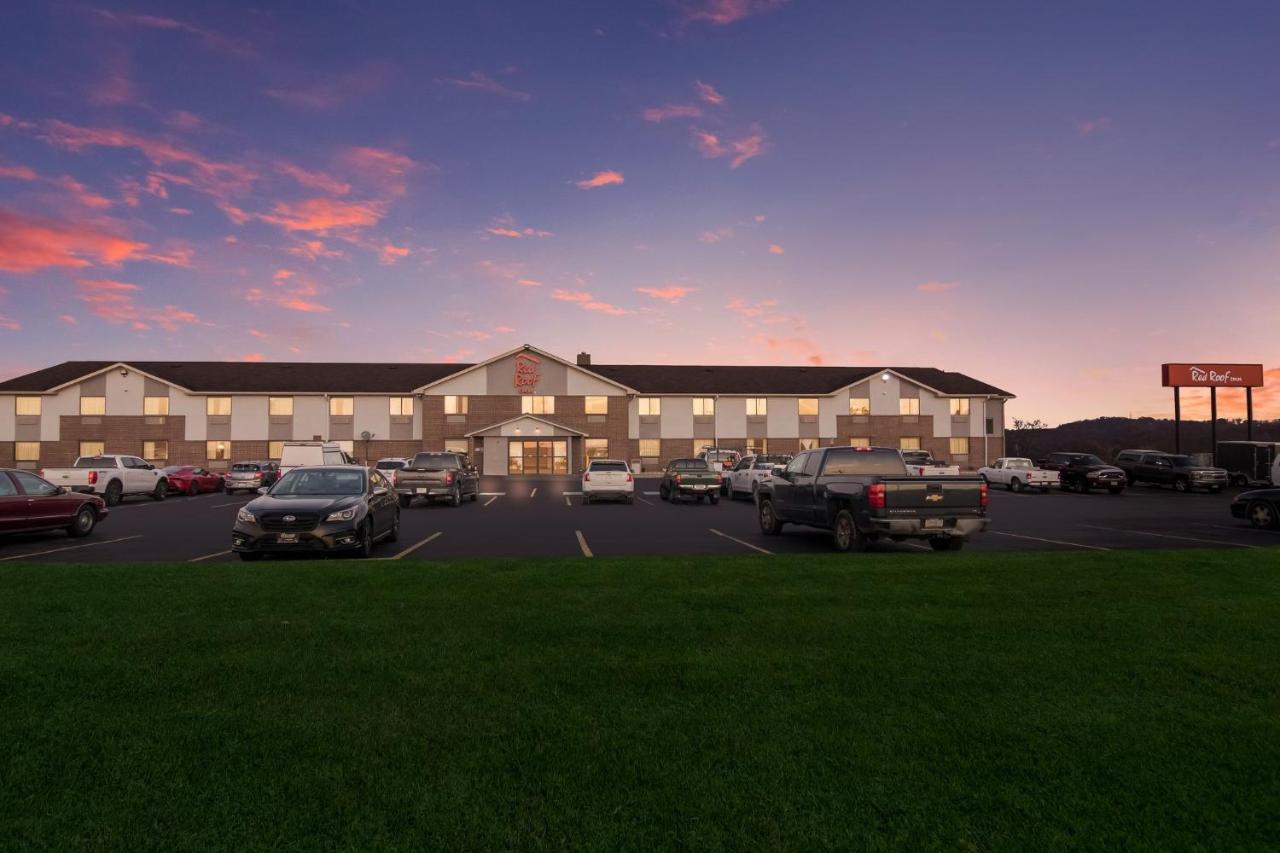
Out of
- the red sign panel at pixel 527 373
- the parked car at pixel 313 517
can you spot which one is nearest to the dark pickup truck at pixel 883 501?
the parked car at pixel 313 517

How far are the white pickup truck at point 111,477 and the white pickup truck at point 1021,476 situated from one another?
3793cm

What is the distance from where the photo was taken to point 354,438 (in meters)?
59.3

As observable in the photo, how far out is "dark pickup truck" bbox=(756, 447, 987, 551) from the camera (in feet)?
44.3

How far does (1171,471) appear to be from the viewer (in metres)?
40.4

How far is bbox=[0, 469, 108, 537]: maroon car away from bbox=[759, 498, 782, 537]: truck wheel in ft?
49.9

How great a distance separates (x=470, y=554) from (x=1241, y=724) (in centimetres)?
1127

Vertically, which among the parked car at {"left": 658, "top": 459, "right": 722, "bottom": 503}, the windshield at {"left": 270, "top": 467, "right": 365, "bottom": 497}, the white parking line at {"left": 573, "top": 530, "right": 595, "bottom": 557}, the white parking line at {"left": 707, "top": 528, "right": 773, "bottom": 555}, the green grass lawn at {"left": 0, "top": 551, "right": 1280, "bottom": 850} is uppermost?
the windshield at {"left": 270, "top": 467, "right": 365, "bottom": 497}

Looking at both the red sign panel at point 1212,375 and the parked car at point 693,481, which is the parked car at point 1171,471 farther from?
the parked car at point 693,481

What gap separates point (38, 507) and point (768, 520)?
50.6 ft

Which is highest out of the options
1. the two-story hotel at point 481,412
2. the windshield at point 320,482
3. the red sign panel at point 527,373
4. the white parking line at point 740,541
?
the red sign panel at point 527,373

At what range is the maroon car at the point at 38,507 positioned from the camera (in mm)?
15664

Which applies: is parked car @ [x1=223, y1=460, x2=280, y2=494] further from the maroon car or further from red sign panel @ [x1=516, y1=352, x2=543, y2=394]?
red sign panel @ [x1=516, y1=352, x2=543, y2=394]

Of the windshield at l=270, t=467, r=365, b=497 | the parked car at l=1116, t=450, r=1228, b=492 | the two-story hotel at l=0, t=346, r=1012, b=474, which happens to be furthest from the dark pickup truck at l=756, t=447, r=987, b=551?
the two-story hotel at l=0, t=346, r=1012, b=474

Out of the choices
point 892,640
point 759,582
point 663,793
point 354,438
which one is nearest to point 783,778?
point 663,793
